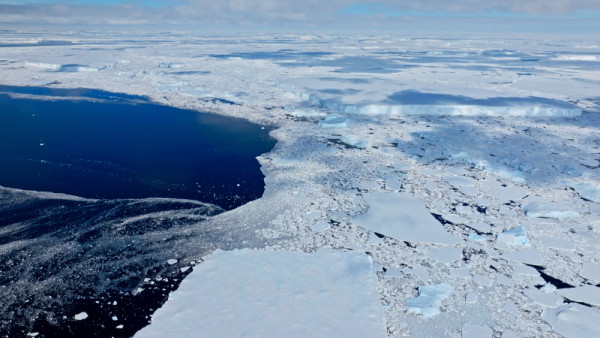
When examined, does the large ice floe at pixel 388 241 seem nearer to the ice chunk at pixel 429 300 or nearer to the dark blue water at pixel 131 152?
the ice chunk at pixel 429 300

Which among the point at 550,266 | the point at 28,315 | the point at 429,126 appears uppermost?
the point at 429,126

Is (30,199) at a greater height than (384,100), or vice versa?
(384,100)

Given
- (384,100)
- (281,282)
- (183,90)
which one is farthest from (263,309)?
(183,90)

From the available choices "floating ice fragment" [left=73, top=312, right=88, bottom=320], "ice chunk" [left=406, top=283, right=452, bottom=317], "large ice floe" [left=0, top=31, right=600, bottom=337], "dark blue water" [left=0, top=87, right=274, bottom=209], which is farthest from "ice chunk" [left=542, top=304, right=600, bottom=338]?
"floating ice fragment" [left=73, top=312, right=88, bottom=320]

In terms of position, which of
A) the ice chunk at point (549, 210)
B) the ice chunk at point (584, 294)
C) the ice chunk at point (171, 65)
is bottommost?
the ice chunk at point (584, 294)

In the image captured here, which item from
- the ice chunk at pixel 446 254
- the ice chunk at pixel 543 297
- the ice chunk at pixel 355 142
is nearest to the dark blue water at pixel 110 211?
the ice chunk at pixel 355 142

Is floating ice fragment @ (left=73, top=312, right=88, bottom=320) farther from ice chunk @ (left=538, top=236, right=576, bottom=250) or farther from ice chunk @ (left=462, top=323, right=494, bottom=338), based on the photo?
ice chunk @ (left=538, top=236, right=576, bottom=250)

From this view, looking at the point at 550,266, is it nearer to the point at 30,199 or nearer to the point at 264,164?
the point at 264,164
